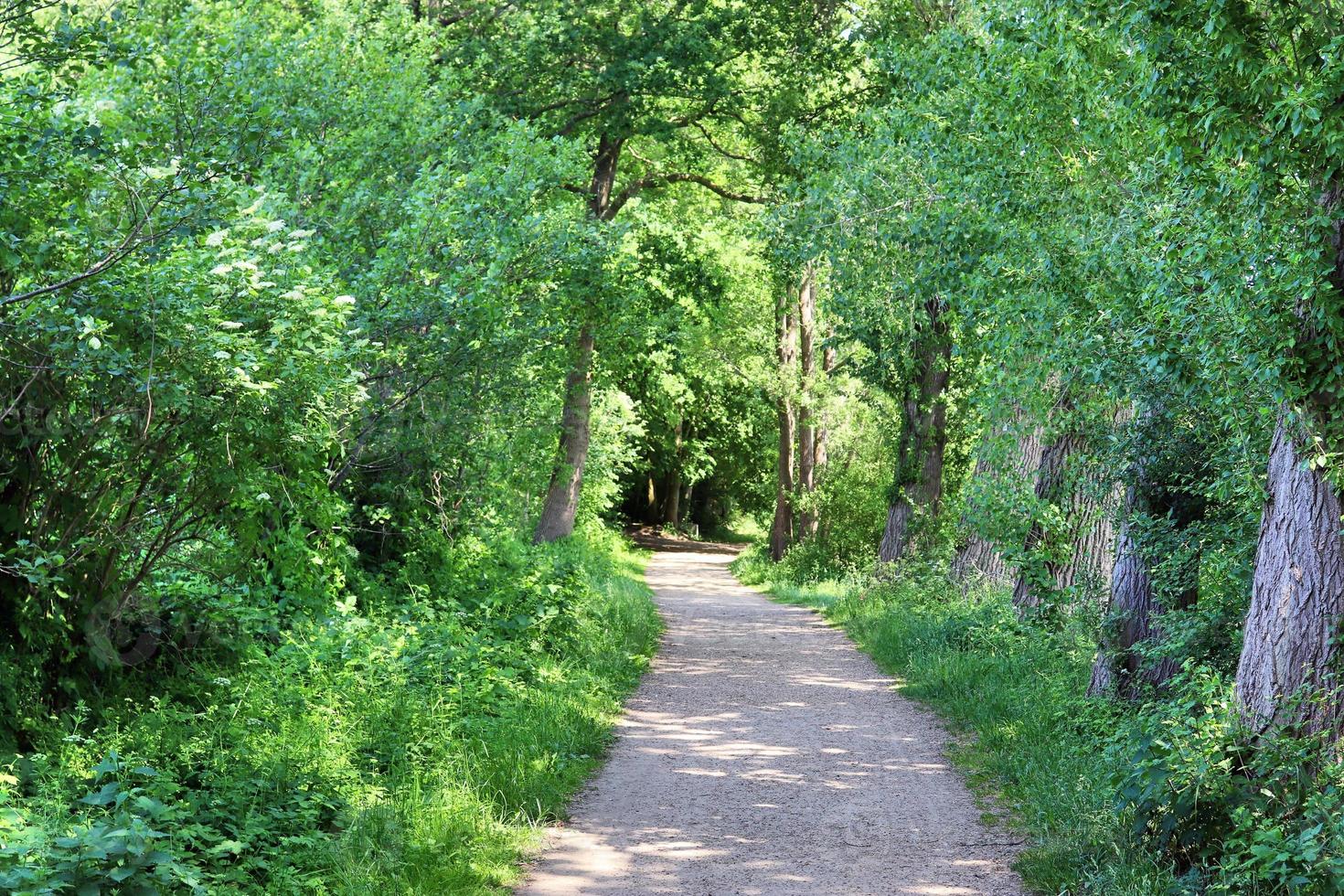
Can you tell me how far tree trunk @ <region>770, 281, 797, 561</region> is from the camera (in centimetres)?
2809

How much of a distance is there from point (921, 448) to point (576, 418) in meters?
7.87

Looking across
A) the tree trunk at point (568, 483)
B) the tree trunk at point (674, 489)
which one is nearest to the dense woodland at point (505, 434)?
the tree trunk at point (568, 483)

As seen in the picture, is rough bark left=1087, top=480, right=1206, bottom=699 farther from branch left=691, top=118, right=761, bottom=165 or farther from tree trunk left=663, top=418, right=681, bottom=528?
tree trunk left=663, top=418, right=681, bottom=528

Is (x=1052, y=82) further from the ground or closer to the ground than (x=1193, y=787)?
further from the ground

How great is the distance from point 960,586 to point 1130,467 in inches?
276

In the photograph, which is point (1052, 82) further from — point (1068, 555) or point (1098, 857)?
point (1098, 857)

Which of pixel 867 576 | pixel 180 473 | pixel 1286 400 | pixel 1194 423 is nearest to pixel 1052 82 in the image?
pixel 1194 423

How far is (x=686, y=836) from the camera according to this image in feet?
22.2

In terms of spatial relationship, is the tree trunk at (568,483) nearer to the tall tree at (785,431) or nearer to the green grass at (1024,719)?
the tall tree at (785,431)

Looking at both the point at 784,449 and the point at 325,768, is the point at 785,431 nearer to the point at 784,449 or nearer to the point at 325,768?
the point at 784,449

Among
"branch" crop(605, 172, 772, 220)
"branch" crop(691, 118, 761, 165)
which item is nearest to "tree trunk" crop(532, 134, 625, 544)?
"branch" crop(605, 172, 772, 220)

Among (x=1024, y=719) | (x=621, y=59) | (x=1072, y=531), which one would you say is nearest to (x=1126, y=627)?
(x=1024, y=719)

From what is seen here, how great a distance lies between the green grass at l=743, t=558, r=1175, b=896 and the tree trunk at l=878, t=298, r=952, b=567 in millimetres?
2430

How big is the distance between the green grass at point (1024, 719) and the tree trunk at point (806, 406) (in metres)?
10.5
